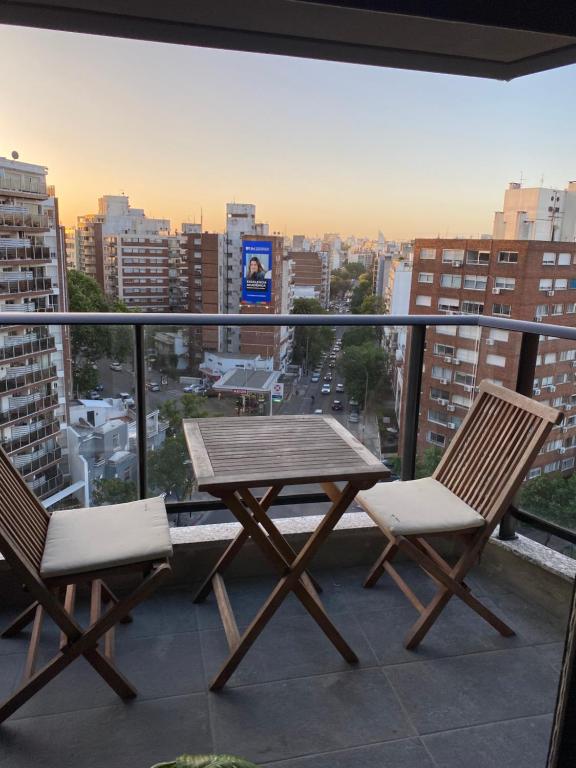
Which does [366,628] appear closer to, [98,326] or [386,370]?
[386,370]

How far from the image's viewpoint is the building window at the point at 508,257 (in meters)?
10.5

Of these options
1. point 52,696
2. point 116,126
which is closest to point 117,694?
point 52,696

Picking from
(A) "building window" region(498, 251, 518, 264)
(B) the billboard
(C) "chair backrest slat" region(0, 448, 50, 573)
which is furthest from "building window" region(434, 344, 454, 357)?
(A) "building window" region(498, 251, 518, 264)

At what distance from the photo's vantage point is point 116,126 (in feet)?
95.7

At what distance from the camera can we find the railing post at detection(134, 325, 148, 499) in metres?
2.87

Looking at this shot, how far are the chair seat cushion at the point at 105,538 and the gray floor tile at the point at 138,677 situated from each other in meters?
0.52

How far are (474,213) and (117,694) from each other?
67.3 ft

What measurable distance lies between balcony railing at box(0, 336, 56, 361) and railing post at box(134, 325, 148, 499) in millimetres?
400

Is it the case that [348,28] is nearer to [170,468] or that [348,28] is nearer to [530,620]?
[170,468]

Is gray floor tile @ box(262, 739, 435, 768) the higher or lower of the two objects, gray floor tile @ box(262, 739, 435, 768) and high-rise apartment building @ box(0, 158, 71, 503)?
the lower

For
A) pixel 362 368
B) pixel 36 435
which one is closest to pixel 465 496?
pixel 362 368

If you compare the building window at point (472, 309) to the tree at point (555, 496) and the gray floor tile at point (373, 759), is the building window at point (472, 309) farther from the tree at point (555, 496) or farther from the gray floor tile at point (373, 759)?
the gray floor tile at point (373, 759)

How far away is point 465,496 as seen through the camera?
2.77 m

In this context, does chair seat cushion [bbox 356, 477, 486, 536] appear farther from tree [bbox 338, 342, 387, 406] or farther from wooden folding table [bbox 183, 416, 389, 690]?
tree [bbox 338, 342, 387, 406]
